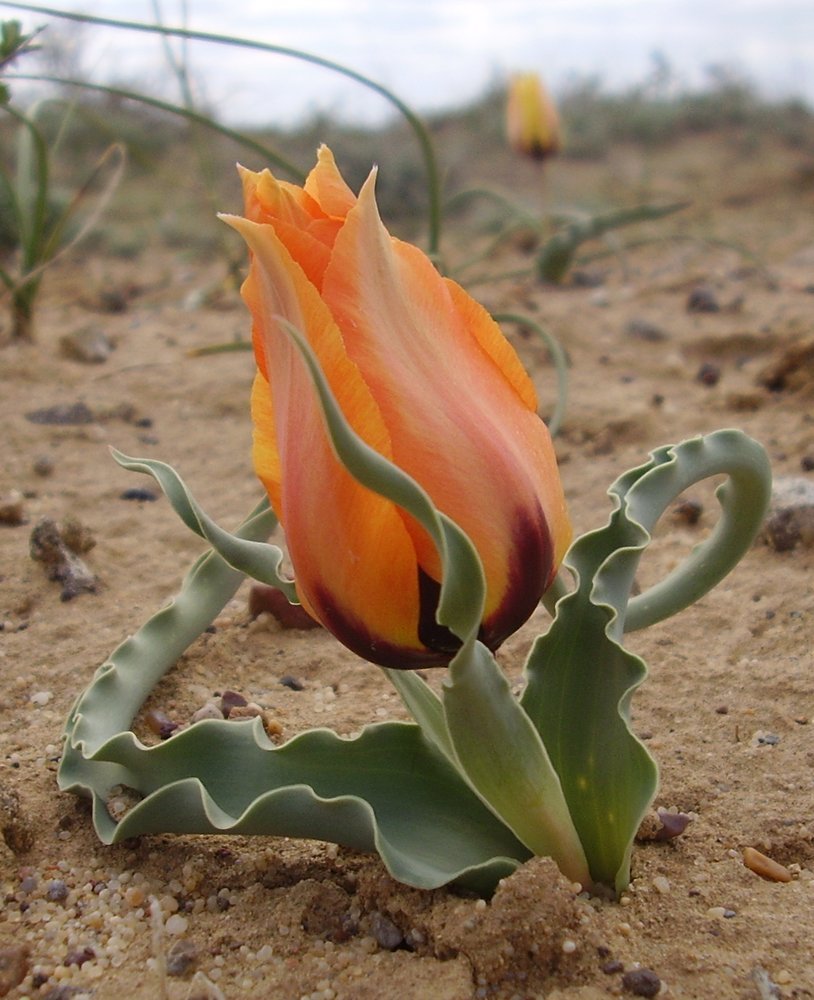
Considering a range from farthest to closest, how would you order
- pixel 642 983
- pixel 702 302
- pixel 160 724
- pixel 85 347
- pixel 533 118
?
pixel 533 118
pixel 702 302
pixel 85 347
pixel 160 724
pixel 642 983

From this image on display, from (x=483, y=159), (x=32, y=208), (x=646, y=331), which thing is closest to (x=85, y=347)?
(x=32, y=208)

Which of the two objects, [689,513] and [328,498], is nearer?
[328,498]

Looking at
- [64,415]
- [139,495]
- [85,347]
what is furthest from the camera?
[85,347]

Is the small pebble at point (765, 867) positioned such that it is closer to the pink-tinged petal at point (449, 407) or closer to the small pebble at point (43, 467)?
the pink-tinged petal at point (449, 407)

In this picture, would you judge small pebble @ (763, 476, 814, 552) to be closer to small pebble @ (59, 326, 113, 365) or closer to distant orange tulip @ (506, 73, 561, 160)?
small pebble @ (59, 326, 113, 365)

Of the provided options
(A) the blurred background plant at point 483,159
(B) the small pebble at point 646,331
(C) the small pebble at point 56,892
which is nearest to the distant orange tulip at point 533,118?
(A) the blurred background plant at point 483,159

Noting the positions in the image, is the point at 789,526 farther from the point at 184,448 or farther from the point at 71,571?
the point at 184,448

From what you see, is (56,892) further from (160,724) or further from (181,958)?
(160,724)

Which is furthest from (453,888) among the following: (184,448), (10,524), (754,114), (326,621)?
(754,114)

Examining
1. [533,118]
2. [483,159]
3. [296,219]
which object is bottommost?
[483,159]
